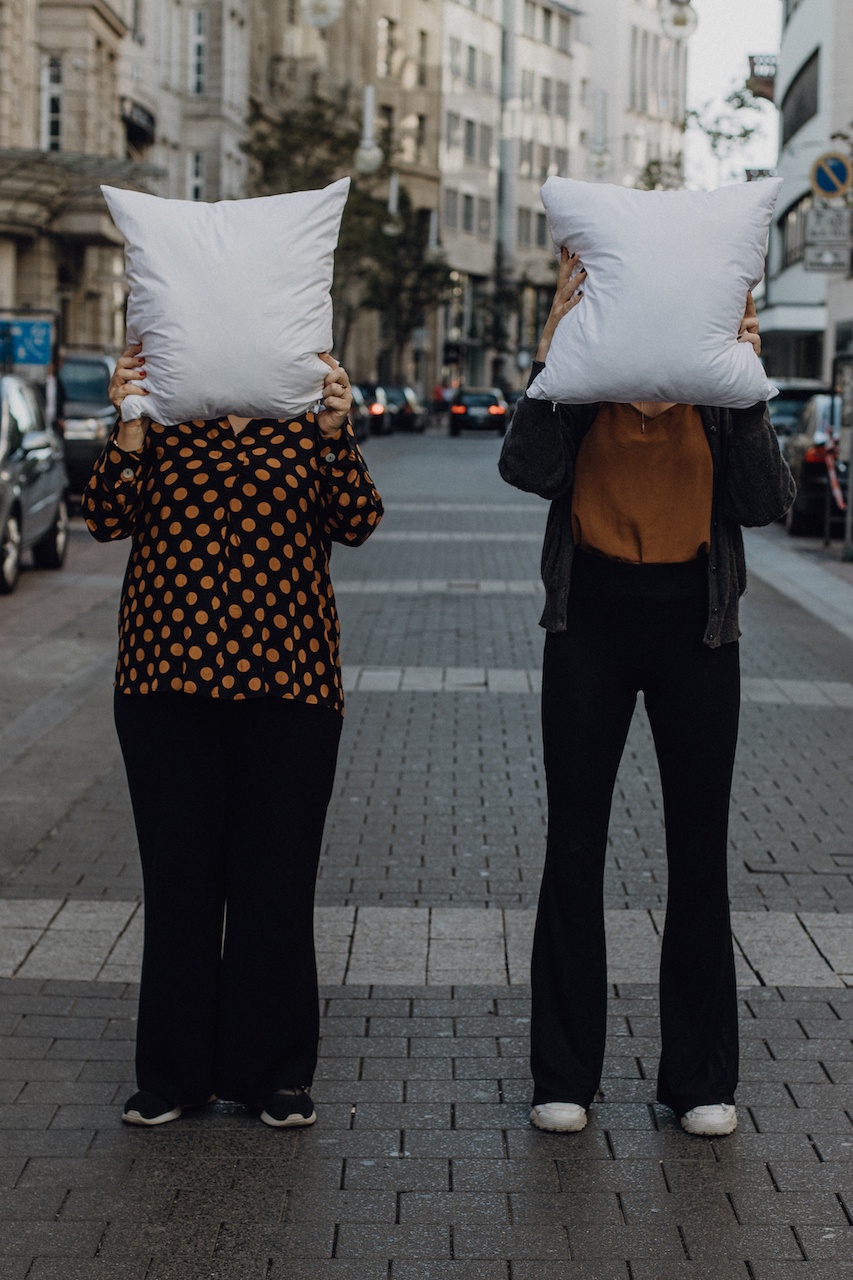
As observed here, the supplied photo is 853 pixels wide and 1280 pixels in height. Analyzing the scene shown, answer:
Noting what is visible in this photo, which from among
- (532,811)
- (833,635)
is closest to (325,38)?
(833,635)

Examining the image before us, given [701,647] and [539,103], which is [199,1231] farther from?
[539,103]

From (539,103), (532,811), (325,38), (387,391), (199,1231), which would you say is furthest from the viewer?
(539,103)

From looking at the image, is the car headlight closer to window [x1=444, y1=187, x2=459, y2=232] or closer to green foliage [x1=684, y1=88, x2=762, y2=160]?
green foliage [x1=684, y1=88, x2=762, y2=160]

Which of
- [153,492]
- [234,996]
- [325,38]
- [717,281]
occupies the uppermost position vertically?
[325,38]

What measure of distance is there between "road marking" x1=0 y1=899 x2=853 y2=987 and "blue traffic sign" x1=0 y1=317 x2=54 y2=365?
1972 centimetres

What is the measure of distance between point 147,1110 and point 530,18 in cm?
10884

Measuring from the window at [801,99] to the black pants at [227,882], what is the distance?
178 feet

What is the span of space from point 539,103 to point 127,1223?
10976cm

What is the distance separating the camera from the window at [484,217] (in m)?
101

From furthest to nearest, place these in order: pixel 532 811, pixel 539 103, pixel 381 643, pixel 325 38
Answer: pixel 539 103 < pixel 325 38 < pixel 381 643 < pixel 532 811

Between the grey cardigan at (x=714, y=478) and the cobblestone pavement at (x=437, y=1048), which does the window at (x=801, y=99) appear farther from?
the grey cardigan at (x=714, y=478)

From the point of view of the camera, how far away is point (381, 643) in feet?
40.7

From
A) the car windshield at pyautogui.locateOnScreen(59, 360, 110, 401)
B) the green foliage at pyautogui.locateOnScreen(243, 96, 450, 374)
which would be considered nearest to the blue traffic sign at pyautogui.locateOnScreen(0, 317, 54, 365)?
the car windshield at pyautogui.locateOnScreen(59, 360, 110, 401)

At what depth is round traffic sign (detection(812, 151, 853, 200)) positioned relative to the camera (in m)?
20.8
